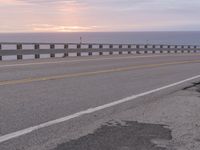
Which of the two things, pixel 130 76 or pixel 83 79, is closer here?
pixel 83 79

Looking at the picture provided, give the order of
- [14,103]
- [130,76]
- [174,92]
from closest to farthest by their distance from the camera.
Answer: [14,103]
[174,92]
[130,76]

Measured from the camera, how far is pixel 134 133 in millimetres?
8328

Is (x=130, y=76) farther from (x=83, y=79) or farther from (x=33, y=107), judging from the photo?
(x=33, y=107)

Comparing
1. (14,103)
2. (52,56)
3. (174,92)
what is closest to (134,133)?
(14,103)

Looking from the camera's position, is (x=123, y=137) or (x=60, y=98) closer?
(x=123, y=137)

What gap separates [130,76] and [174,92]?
416 centimetres

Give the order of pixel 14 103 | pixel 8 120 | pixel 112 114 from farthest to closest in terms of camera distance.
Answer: pixel 14 103
pixel 112 114
pixel 8 120

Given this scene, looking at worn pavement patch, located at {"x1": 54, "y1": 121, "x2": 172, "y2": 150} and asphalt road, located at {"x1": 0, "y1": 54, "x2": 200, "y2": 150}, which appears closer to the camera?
worn pavement patch, located at {"x1": 54, "y1": 121, "x2": 172, "y2": 150}

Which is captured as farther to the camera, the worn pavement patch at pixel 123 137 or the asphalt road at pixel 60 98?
the asphalt road at pixel 60 98

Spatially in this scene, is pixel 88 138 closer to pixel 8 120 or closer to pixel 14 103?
pixel 8 120

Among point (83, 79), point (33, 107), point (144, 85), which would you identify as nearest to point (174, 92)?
point (144, 85)

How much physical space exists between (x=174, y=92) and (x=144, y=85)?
1.43m

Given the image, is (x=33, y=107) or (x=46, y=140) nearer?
(x=46, y=140)

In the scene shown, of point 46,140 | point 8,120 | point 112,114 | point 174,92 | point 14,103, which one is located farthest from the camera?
point 174,92
